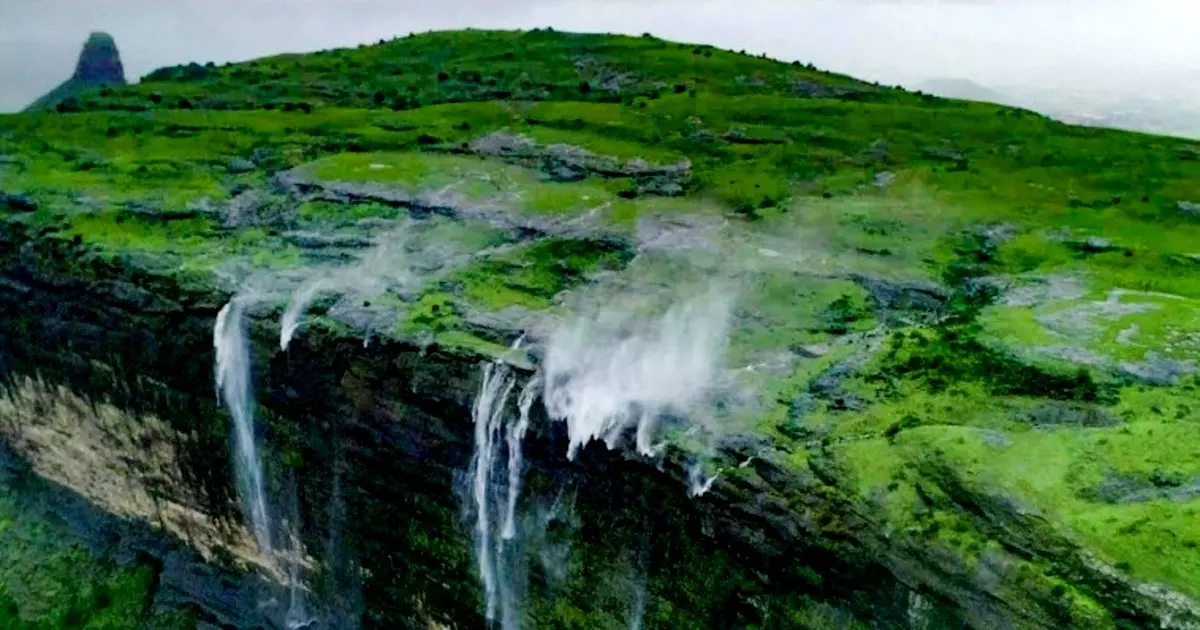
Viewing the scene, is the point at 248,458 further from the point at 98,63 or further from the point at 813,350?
the point at 98,63

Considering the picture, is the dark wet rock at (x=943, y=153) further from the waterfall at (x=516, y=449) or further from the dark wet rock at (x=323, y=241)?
the waterfall at (x=516, y=449)

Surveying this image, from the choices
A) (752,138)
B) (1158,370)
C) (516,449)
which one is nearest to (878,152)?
(752,138)

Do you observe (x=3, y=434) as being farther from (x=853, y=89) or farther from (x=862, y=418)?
(x=853, y=89)

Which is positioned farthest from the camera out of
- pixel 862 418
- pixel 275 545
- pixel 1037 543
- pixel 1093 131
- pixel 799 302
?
pixel 1093 131

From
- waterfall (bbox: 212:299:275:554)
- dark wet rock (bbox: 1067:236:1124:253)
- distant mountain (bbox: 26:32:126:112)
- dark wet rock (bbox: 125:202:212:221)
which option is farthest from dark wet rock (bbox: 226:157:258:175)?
distant mountain (bbox: 26:32:126:112)

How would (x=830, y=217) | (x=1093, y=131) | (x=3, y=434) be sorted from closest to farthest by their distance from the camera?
1. (x=830, y=217)
2. (x=3, y=434)
3. (x=1093, y=131)

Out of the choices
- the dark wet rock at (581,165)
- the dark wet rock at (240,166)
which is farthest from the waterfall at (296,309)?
the dark wet rock at (240,166)

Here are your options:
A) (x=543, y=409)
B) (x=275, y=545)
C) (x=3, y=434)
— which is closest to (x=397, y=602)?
(x=275, y=545)

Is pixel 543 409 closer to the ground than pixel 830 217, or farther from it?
closer to the ground

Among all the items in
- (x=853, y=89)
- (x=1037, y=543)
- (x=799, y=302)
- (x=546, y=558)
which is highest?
(x=853, y=89)
